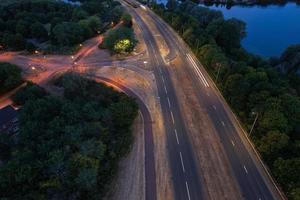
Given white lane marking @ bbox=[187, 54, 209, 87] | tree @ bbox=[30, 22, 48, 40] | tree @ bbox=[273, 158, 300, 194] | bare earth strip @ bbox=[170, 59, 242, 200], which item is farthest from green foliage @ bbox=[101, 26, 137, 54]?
tree @ bbox=[273, 158, 300, 194]

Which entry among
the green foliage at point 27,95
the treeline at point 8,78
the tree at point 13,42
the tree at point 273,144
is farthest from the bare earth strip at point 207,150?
the tree at point 13,42

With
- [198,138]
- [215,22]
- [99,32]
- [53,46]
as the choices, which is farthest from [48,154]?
[215,22]

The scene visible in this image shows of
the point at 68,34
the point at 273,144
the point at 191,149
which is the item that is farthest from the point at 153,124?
the point at 68,34

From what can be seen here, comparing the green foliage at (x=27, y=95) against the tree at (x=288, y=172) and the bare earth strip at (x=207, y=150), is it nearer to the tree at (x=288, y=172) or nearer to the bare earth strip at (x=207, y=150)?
the bare earth strip at (x=207, y=150)

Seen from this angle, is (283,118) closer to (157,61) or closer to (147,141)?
(147,141)

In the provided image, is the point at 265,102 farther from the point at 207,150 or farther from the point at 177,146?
the point at 177,146

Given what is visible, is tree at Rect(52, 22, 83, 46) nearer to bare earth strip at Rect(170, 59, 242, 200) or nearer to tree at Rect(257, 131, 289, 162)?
bare earth strip at Rect(170, 59, 242, 200)

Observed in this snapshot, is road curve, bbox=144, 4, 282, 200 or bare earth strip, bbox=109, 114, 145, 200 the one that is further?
road curve, bbox=144, 4, 282, 200
